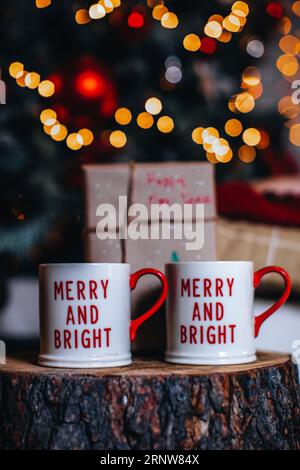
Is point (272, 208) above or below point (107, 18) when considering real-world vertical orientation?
below

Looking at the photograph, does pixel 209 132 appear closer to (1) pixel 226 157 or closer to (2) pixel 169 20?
(1) pixel 226 157

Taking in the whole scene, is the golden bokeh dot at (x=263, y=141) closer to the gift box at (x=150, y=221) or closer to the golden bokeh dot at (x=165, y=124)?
the golden bokeh dot at (x=165, y=124)

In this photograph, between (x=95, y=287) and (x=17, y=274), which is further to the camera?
(x=17, y=274)

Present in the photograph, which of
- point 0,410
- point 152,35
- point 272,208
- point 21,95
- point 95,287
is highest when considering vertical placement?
point 152,35

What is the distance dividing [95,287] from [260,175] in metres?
1.46

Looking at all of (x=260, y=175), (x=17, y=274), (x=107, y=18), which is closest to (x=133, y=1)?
(x=107, y=18)

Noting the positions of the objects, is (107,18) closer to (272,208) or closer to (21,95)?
(21,95)

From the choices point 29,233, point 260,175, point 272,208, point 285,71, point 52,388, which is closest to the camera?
point 52,388

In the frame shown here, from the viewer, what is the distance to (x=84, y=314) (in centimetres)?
87

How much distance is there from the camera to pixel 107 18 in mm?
1890

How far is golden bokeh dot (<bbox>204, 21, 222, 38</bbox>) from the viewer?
6.39 ft

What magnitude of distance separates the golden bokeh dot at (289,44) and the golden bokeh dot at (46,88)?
105 cm

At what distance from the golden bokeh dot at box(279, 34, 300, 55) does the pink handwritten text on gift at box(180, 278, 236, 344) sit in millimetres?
1790

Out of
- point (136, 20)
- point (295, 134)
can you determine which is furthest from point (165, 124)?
point (295, 134)
